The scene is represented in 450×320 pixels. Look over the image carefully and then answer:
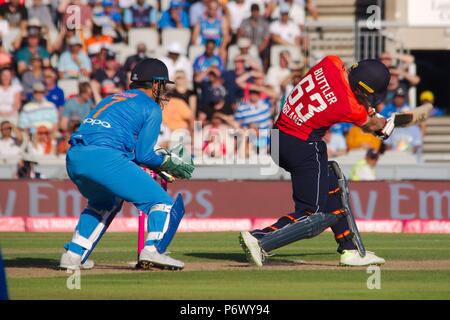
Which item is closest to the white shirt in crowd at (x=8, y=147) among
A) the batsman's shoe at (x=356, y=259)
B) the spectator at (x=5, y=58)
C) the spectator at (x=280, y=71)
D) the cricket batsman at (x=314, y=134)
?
the spectator at (x=5, y=58)

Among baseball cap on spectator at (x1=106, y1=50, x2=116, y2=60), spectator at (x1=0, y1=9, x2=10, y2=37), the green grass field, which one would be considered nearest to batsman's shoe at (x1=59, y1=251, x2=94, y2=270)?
the green grass field

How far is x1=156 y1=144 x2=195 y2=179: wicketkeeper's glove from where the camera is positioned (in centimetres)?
1044

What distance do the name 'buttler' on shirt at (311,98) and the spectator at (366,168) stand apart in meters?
8.44

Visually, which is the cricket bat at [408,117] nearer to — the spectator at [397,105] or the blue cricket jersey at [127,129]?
the blue cricket jersey at [127,129]

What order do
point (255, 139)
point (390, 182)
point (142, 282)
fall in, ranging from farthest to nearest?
point (255, 139) < point (390, 182) < point (142, 282)

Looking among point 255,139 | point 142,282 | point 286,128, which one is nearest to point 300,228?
point 286,128

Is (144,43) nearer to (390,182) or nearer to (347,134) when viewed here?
(347,134)

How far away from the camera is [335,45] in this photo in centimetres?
2322

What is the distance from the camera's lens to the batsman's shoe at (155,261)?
10238 mm

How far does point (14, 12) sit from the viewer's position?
2314 centimetres

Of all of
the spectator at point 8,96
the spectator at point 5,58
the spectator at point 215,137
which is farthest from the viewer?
the spectator at point 5,58

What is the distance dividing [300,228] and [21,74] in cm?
1248

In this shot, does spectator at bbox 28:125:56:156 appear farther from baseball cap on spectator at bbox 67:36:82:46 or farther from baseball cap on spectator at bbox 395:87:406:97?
baseball cap on spectator at bbox 395:87:406:97

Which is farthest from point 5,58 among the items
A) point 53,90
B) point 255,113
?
point 255,113
